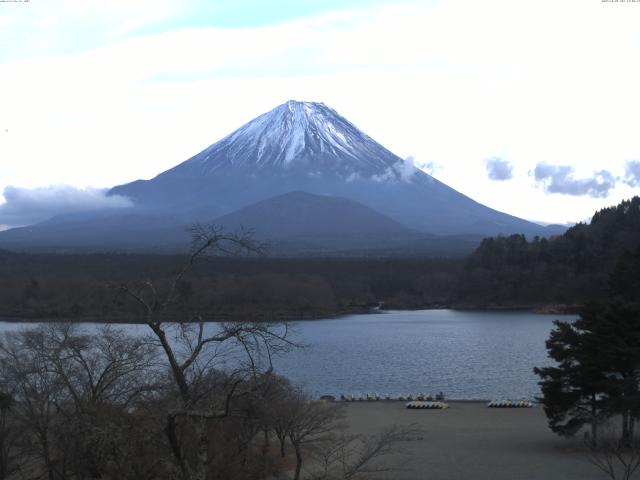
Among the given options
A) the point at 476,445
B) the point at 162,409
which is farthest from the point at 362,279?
the point at 162,409

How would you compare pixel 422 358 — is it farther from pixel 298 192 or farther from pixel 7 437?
pixel 298 192

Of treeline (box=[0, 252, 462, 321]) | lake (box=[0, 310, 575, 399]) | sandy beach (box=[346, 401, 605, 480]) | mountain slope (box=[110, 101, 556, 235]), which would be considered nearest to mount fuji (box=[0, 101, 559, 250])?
mountain slope (box=[110, 101, 556, 235])

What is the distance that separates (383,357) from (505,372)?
6235 mm

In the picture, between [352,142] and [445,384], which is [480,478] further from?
[352,142]

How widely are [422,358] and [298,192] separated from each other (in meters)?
112

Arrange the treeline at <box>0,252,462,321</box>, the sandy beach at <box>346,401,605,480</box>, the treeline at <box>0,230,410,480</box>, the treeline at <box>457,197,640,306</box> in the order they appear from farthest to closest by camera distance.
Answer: the treeline at <box>457,197,640,306</box> < the treeline at <box>0,252,462,321</box> < the sandy beach at <box>346,401,605,480</box> < the treeline at <box>0,230,410,480</box>

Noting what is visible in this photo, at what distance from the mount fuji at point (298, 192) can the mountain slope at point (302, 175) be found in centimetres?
17

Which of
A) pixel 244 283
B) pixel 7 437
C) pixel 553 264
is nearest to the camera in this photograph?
pixel 7 437

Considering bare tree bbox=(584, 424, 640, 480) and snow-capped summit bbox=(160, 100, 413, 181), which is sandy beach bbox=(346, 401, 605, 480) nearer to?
bare tree bbox=(584, 424, 640, 480)

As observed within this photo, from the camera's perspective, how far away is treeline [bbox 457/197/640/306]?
212 feet

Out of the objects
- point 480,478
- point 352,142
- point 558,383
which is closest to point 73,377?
point 480,478

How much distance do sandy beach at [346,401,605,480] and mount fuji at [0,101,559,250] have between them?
112470mm

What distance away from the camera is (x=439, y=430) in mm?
18781

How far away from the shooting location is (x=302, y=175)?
534 feet
